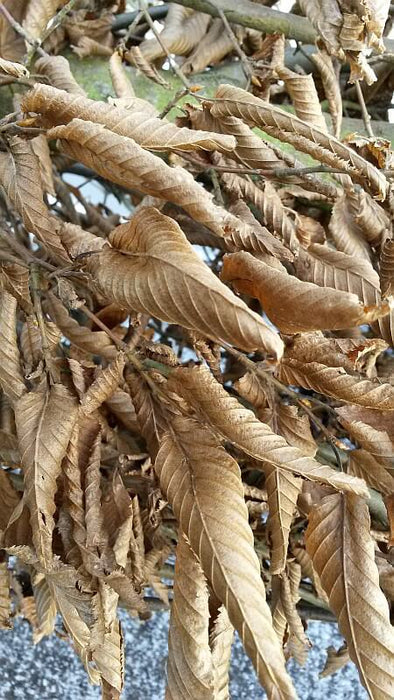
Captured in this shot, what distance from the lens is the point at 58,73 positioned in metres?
0.51

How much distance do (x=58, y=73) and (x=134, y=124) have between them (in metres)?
0.21

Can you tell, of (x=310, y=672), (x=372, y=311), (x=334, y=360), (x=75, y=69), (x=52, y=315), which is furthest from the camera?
(x=310, y=672)

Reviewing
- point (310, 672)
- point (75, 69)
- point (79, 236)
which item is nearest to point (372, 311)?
point (79, 236)

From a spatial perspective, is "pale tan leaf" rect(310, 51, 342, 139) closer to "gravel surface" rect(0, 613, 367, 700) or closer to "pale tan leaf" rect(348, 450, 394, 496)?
"pale tan leaf" rect(348, 450, 394, 496)

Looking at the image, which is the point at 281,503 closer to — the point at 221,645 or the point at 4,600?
the point at 221,645

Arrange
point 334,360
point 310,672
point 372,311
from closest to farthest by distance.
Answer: point 372,311 < point 334,360 < point 310,672

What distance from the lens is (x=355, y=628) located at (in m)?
0.36

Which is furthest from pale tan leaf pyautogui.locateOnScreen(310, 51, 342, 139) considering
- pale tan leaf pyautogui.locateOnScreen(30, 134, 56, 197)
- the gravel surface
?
the gravel surface

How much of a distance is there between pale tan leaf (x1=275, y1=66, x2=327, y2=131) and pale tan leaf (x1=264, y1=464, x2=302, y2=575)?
26 cm

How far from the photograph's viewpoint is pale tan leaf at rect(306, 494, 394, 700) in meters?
0.35

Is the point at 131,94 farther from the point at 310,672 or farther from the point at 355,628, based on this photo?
the point at 310,672

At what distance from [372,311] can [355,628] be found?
0.59ft

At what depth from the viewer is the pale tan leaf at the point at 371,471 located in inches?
16.0

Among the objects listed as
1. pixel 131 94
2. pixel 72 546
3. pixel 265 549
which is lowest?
pixel 265 549
